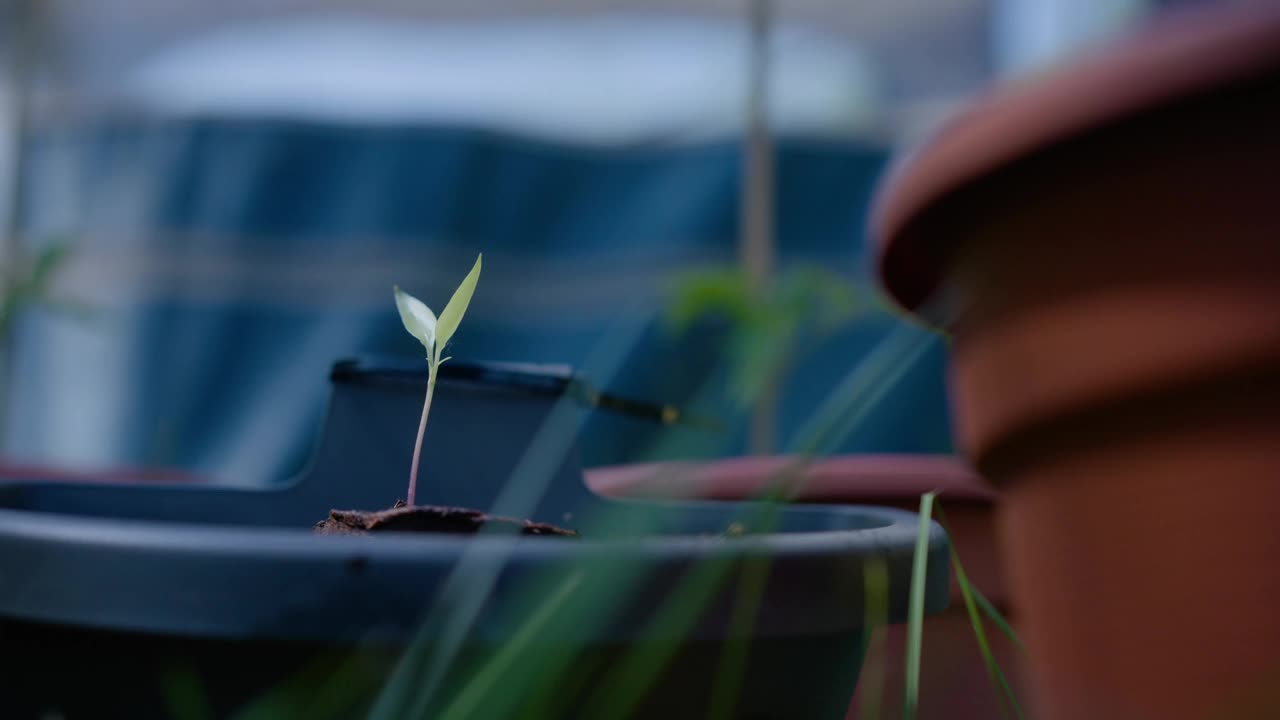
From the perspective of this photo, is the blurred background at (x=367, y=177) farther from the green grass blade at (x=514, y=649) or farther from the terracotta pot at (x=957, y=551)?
the green grass blade at (x=514, y=649)

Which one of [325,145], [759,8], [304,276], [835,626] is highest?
[759,8]

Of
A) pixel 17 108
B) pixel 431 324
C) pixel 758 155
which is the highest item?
pixel 17 108

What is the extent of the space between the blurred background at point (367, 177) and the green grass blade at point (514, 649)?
148 cm

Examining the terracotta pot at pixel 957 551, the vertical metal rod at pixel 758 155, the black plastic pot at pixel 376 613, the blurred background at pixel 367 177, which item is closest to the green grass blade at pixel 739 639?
the black plastic pot at pixel 376 613

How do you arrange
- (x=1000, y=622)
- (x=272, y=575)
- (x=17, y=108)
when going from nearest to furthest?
(x=272, y=575)
(x=1000, y=622)
(x=17, y=108)

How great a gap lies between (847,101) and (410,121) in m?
0.78

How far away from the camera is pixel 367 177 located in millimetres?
1797

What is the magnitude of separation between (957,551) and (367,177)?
1443mm

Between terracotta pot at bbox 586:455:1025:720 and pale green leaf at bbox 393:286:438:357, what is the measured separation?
24 centimetres

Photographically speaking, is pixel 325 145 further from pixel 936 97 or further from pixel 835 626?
pixel 835 626

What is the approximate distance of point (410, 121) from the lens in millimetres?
1778

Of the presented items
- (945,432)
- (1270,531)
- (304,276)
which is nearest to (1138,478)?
(1270,531)

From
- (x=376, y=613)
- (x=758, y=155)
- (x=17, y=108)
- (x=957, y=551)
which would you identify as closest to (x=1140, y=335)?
(x=376, y=613)

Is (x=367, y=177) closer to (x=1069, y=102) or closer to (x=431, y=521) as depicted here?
(x=431, y=521)
